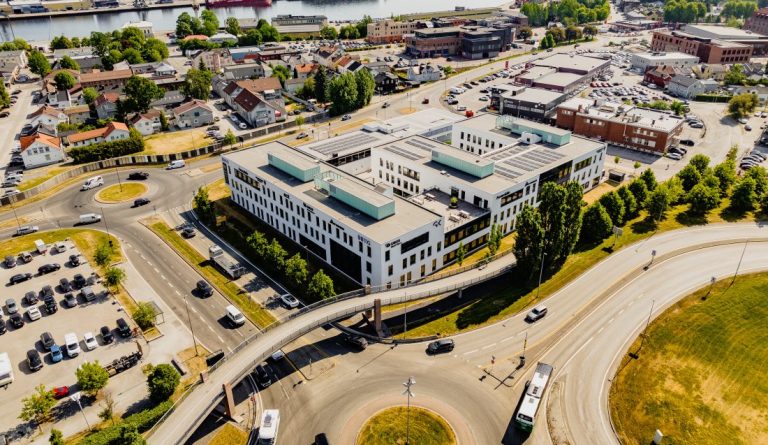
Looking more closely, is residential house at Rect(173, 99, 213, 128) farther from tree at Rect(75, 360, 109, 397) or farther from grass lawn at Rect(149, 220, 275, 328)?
tree at Rect(75, 360, 109, 397)

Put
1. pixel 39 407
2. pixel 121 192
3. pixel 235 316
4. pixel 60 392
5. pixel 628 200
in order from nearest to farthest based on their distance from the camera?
pixel 39 407 → pixel 60 392 → pixel 235 316 → pixel 628 200 → pixel 121 192

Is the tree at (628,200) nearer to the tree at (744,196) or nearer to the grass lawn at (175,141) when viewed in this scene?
the tree at (744,196)

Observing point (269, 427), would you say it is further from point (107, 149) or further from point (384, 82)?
point (384, 82)

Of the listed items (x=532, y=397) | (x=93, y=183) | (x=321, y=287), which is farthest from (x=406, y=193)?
(x=93, y=183)

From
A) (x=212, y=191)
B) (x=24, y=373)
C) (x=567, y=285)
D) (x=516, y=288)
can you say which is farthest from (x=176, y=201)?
(x=567, y=285)

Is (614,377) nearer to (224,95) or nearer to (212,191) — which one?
(212,191)

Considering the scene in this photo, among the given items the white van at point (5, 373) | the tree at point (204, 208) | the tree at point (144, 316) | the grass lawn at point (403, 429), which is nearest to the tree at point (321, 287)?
the grass lawn at point (403, 429)
